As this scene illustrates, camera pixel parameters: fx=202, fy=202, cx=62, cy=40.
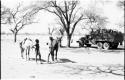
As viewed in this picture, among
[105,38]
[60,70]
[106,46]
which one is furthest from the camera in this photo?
[105,38]

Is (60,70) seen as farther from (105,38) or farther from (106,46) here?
(105,38)

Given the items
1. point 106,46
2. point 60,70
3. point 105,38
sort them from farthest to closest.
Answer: point 105,38, point 106,46, point 60,70

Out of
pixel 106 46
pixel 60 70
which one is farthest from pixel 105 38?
pixel 60 70

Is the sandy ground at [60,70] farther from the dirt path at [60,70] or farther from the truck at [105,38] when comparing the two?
the truck at [105,38]

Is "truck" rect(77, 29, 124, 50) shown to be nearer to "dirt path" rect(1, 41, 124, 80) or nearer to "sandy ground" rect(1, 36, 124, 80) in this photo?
"sandy ground" rect(1, 36, 124, 80)

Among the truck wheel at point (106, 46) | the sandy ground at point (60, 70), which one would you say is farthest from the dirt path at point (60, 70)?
the truck wheel at point (106, 46)

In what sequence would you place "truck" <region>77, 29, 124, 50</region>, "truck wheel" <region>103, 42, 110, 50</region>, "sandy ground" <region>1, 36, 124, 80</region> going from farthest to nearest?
"truck" <region>77, 29, 124, 50</region>
"truck wheel" <region>103, 42, 110, 50</region>
"sandy ground" <region>1, 36, 124, 80</region>

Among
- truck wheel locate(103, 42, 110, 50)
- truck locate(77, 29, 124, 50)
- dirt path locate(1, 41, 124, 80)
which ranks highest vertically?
truck locate(77, 29, 124, 50)

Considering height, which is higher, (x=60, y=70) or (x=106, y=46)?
(x=106, y=46)

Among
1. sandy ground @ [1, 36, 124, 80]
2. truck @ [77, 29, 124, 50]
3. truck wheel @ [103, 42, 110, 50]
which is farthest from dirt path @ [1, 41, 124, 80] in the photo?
truck @ [77, 29, 124, 50]

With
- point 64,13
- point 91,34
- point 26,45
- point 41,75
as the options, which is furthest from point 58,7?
point 41,75

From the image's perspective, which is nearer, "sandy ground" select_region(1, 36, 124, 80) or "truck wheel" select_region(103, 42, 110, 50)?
"sandy ground" select_region(1, 36, 124, 80)

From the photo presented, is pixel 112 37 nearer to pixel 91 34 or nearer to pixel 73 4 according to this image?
pixel 91 34

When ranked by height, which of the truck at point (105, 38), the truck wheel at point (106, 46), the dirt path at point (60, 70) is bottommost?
the dirt path at point (60, 70)
